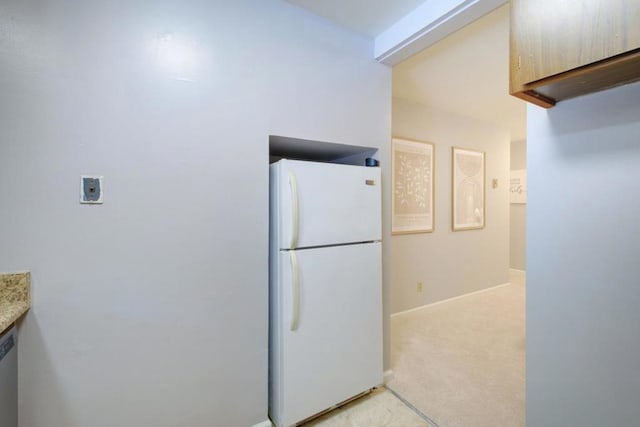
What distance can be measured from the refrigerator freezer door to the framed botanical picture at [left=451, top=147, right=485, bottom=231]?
2.34 metres

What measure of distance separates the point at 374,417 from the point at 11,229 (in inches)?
83.8

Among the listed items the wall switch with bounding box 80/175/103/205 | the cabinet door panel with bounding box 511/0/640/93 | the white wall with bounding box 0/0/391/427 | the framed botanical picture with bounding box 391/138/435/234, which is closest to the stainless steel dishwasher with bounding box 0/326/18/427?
the white wall with bounding box 0/0/391/427

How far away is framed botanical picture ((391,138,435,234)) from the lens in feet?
10.5

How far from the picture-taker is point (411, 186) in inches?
130

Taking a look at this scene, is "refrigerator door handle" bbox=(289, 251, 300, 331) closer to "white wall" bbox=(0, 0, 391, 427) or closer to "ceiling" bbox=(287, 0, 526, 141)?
"white wall" bbox=(0, 0, 391, 427)

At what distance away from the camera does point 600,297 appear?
1053 mm

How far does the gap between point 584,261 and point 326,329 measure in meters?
1.30

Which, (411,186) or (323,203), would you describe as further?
(411,186)

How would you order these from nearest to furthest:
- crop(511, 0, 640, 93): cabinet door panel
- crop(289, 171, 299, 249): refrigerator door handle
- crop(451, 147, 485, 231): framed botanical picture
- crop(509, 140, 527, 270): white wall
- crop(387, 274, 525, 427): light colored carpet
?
crop(511, 0, 640, 93): cabinet door panel
crop(289, 171, 299, 249): refrigerator door handle
crop(387, 274, 525, 427): light colored carpet
crop(451, 147, 485, 231): framed botanical picture
crop(509, 140, 527, 270): white wall

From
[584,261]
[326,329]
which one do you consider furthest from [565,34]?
[326,329]

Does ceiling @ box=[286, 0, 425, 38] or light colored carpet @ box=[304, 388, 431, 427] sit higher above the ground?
ceiling @ box=[286, 0, 425, 38]

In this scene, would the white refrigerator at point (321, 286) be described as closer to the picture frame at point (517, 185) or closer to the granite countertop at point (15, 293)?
the granite countertop at point (15, 293)

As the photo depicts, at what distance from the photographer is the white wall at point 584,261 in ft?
3.26

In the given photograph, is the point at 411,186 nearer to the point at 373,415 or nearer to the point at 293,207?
the point at 293,207
